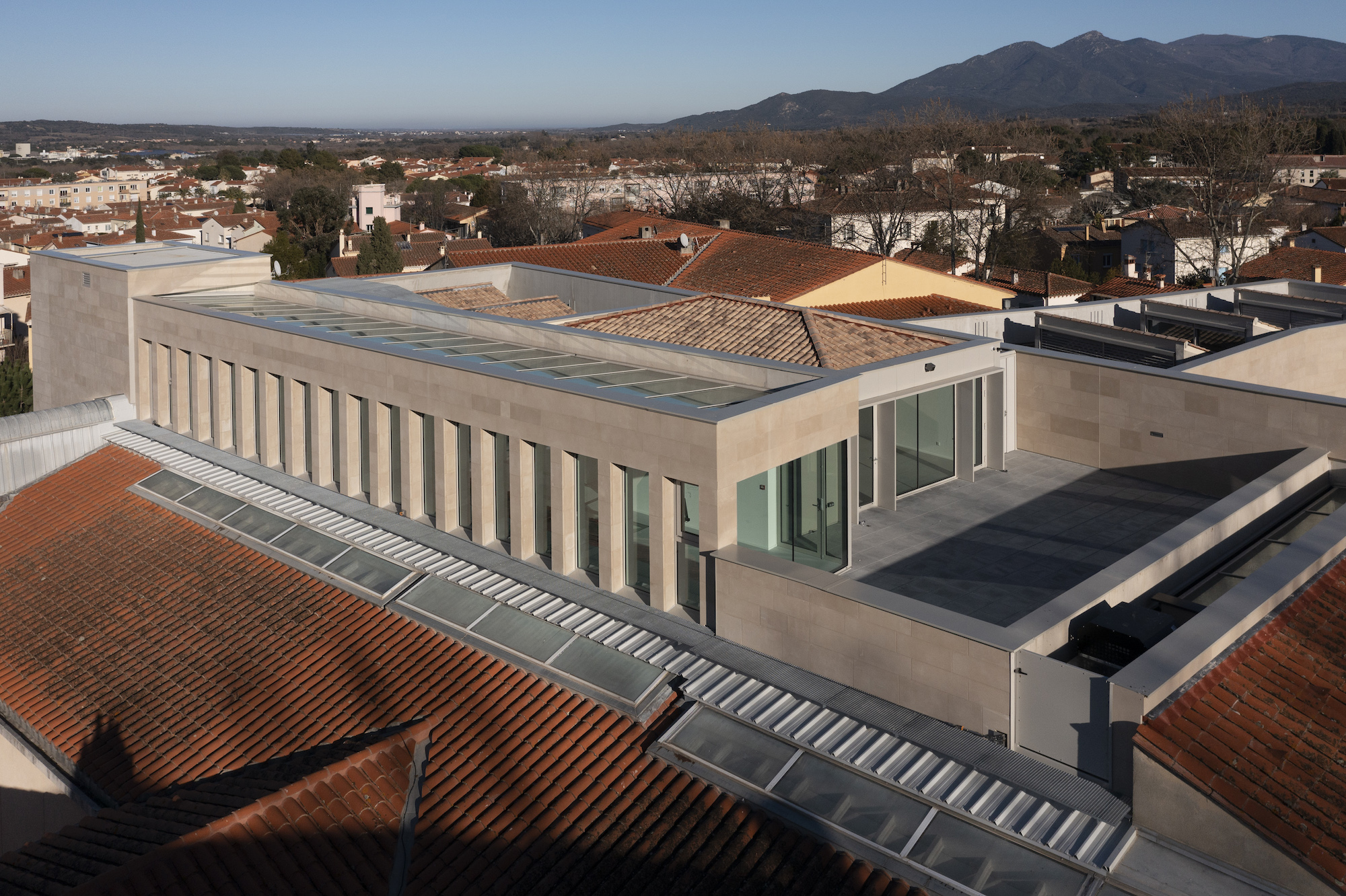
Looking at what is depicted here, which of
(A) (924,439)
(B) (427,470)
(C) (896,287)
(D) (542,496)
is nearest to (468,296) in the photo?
(B) (427,470)

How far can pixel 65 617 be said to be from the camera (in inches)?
759

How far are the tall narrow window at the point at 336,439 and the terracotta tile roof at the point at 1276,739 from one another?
50.5 ft

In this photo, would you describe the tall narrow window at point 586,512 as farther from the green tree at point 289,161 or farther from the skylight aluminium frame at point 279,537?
the green tree at point 289,161

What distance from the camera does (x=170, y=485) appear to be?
22906mm

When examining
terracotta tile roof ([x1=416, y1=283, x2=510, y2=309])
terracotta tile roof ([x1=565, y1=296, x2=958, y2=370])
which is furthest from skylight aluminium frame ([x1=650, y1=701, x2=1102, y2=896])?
terracotta tile roof ([x1=416, y1=283, x2=510, y2=309])

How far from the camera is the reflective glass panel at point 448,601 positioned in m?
15.9

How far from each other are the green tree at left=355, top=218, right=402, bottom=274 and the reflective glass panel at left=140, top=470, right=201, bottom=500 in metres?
44.3

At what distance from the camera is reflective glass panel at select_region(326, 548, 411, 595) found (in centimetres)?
1727

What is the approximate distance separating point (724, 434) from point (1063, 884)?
6.68 metres

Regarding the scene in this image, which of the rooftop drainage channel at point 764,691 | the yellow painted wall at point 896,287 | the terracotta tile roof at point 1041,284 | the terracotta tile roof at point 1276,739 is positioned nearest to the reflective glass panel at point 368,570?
the rooftop drainage channel at point 764,691

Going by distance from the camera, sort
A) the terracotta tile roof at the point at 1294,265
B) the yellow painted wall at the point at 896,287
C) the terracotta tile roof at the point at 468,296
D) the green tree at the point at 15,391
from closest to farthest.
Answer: the terracotta tile roof at the point at 468,296, the yellow painted wall at the point at 896,287, the green tree at the point at 15,391, the terracotta tile roof at the point at 1294,265

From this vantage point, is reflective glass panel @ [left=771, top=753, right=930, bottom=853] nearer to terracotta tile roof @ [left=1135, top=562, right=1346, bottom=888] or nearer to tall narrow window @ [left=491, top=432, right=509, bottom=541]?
terracotta tile roof @ [left=1135, top=562, right=1346, bottom=888]

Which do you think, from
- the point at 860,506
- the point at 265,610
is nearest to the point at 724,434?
the point at 860,506

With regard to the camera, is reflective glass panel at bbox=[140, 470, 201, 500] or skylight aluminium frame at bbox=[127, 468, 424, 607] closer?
skylight aluminium frame at bbox=[127, 468, 424, 607]
